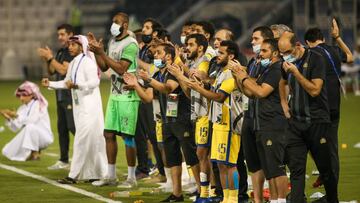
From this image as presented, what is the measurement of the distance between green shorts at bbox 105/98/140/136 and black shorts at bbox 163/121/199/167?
1631 mm

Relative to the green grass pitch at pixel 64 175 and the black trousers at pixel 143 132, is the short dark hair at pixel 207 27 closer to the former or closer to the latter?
the green grass pitch at pixel 64 175

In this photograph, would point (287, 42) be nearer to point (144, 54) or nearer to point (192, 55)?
point (192, 55)

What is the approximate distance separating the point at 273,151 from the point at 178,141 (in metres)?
2.21

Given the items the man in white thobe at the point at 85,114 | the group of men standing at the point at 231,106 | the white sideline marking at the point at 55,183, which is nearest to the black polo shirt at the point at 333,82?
the group of men standing at the point at 231,106

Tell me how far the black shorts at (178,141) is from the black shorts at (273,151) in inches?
73.1

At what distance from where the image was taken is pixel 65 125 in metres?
18.7

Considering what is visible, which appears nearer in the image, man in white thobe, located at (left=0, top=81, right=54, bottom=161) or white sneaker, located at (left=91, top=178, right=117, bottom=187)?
white sneaker, located at (left=91, top=178, right=117, bottom=187)

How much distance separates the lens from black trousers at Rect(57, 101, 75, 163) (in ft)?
59.9

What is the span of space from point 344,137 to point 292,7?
2267cm

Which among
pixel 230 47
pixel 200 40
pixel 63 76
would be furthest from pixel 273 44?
pixel 63 76

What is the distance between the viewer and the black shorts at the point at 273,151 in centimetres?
1247

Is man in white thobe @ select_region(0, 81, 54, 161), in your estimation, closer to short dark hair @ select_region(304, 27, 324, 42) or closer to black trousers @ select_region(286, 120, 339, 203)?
short dark hair @ select_region(304, 27, 324, 42)

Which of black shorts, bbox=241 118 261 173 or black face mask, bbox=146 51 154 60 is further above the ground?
black face mask, bbox=146 51 154 60

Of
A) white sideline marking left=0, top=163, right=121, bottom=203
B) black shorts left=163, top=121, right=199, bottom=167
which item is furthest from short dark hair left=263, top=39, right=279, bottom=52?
white sideline marking left=0, top=163, right=121, bottom=203
